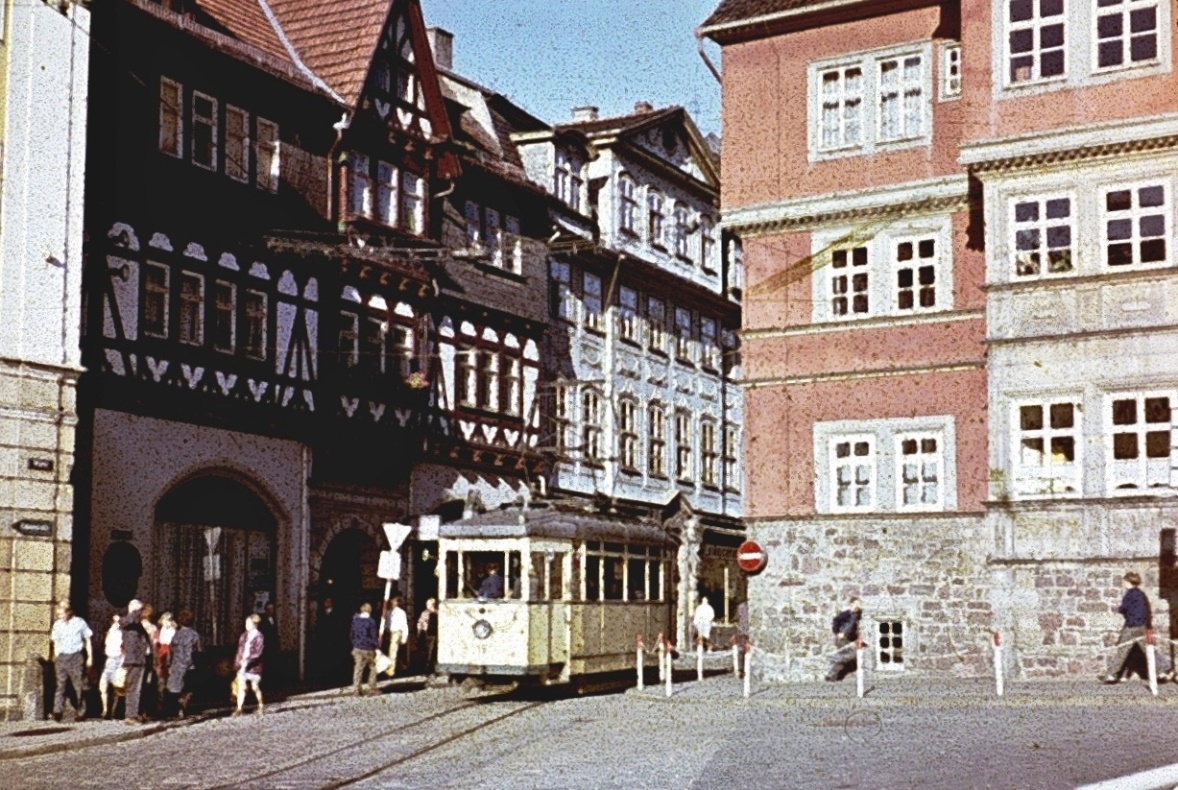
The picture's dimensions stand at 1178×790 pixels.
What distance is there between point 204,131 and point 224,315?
325cm

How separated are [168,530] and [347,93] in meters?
10.0

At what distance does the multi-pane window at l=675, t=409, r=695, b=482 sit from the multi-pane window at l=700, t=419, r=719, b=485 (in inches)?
35.6

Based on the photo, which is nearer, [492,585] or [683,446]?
[492,585]

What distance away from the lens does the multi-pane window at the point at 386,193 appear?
37.7 metres

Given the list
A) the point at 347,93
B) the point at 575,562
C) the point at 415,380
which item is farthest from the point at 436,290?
the point at 575,562

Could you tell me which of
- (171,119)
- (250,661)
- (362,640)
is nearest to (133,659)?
(250,661)

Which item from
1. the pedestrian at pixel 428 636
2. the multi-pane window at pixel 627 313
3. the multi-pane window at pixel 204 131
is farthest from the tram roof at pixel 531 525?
the multi-pane window at pixel 627 313

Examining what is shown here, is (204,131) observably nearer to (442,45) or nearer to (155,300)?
(155,300)

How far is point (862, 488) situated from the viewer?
31.4m

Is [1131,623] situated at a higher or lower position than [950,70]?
lower

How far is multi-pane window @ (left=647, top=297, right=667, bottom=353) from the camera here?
51.0 metres

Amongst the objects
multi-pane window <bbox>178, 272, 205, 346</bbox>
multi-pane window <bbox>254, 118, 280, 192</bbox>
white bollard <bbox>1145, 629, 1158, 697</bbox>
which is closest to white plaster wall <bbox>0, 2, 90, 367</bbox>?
multi-pane window <bbox>178, 272, 205, 346</bbox>

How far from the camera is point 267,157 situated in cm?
3434

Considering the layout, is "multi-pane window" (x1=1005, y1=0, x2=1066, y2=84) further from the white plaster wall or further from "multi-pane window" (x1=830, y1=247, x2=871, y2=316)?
the white plaster wall
